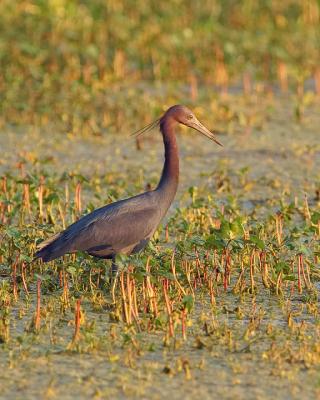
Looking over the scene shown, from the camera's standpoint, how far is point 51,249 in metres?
6.29

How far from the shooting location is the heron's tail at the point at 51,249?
623cm

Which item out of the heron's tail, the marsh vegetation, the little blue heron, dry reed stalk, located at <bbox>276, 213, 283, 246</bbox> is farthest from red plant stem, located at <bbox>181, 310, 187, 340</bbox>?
dry reed stalk, located at <bbox>276, 213, 283, 246</bbox>

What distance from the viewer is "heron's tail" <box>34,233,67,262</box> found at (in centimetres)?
623

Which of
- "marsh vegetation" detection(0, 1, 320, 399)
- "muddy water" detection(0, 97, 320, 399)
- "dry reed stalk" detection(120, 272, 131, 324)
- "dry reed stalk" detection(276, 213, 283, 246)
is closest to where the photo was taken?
"muddy water" detection(0, 97, 320, 399)


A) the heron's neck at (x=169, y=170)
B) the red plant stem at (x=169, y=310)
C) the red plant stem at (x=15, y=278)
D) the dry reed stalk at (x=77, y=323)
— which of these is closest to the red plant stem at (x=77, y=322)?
the dry reed stalk at (x=77, y=323)

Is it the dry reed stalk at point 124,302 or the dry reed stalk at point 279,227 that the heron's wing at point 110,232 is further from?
the dry reed stalk at point 279,227

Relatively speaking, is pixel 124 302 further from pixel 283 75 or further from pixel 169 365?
pixel 283 75

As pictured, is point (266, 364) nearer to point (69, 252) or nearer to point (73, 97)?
point (69, 252)

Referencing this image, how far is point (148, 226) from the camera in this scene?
6336mm

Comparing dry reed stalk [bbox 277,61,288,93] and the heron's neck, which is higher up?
dry reed stalk [bbox 277,61,288,93]

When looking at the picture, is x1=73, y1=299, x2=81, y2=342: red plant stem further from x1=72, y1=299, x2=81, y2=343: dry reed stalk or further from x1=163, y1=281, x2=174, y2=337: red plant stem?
x1=163, y1=281, x2=174, y2=337: red plant stem

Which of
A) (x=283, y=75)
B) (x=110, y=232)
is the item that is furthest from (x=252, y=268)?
Answer: (x=283, y=75)

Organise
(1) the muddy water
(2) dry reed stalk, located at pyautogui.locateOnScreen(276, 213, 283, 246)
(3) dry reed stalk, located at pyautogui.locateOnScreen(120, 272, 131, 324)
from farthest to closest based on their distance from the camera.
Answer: (2) dry reed stalk, located at pyautogui.locateOnScreen(276, 213, 283, 246), (3) dry reed stalk, located at pyautogui.locateOnScreen(120, 272, 131, 324), (1) the muddy water

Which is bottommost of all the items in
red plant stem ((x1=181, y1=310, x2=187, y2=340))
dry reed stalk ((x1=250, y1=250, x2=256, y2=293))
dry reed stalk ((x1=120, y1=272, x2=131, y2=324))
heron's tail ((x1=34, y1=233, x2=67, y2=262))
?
red plant stem ((x1=181, y1=310, x2=187, y2=340))
